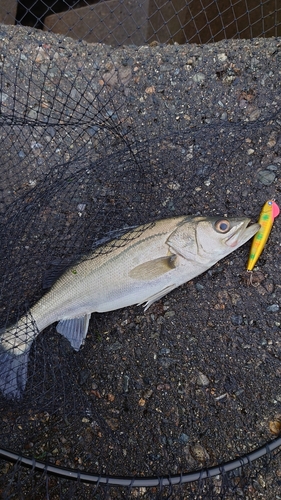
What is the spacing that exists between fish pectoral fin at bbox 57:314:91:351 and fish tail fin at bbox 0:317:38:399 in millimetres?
198

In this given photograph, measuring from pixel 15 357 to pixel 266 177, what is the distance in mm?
2096

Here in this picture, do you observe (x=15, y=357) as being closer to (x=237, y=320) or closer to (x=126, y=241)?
(x=126, y=241)

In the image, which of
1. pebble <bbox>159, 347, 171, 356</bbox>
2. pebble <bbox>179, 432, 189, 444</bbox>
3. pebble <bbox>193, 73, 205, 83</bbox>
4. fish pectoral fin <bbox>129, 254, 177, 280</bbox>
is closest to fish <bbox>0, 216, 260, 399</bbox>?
fish pectoral fin <bbox>129, 254, 177, 280</bbox>

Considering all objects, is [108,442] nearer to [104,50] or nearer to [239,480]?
[239,480]

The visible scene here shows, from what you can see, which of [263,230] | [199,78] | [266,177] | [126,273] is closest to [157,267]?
[126,273]

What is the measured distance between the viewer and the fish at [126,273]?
9.03 ft

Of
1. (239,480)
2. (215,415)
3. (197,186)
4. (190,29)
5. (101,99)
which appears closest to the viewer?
(239,480)

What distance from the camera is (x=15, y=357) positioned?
110 inches

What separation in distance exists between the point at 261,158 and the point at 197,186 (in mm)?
495

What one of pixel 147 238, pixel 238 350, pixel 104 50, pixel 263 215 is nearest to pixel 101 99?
pixel 104 50

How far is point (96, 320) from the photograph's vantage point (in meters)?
3.05

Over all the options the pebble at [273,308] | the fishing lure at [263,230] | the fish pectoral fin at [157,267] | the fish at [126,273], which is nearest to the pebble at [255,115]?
the fishing lure at [263,230]

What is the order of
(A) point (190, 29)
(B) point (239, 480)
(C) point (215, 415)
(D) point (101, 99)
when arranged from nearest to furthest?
(B) point (239, 480), (C) point (215, 415), (D) point (101, 99), (A) point (190, 29)

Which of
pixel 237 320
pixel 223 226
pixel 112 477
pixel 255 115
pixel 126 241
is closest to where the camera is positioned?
pixel 112 477
